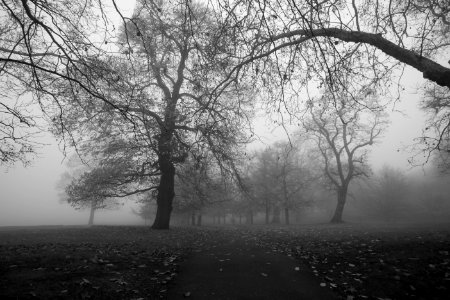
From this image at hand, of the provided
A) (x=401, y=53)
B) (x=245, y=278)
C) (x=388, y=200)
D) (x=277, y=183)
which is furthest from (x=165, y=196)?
(x=388, y=200)

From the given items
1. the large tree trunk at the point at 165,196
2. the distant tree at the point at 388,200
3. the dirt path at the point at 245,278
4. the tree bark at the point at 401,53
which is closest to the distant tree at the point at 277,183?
the distant tree at the point at 388,200

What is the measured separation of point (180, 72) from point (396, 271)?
51.7 feet

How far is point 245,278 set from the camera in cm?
711

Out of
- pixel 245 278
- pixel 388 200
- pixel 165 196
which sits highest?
pixel 388 200

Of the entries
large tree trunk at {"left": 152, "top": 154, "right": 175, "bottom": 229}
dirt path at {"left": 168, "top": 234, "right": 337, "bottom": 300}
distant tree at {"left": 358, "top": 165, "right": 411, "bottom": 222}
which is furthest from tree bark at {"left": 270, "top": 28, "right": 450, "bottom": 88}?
distant tree at {"left": 358, "top": 165, "right": 411, "bottom": 222}

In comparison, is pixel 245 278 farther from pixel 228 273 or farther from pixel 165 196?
pixel 165 196

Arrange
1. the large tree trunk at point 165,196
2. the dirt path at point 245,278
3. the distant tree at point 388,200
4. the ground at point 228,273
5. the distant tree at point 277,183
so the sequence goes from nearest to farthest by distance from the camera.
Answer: the ground at point 228,273, the dirt path at point 245,278, the large tree trunk at point 165,196, the distant tree at point 277,183, the distant tree at point 388,200

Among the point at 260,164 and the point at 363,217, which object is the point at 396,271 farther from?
the point at 363,217

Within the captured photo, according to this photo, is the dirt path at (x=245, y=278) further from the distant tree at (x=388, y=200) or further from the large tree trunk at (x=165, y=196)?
the distant tree at (x=388, y=200)

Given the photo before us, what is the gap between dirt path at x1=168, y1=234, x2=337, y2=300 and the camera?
19.9 feet

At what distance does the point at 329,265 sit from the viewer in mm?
7949

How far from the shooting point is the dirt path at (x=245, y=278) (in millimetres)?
6066

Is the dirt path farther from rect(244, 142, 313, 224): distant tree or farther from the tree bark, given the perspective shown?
rect(244, 142, 313, 224): distant tree

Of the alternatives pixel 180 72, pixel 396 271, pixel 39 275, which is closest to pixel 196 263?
pixel 39 275
